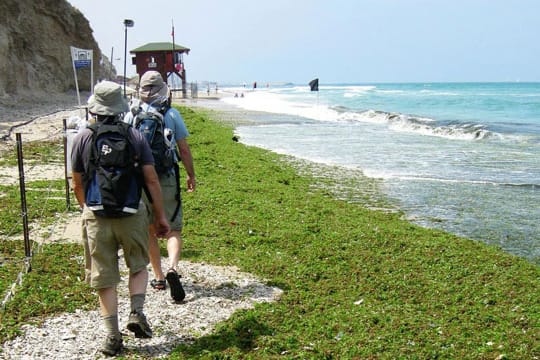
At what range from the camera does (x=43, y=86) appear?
1358 inches

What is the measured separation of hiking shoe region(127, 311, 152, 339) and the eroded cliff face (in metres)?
25.7

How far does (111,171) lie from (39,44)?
37.1m

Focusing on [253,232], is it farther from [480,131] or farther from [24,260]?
[480,131]

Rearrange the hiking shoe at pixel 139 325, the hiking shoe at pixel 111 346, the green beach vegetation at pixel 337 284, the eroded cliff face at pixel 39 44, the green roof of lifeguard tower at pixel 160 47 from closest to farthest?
the hiking shoe at pixel 111 346, the hiking shoe at pixel 139 325, the green beach vegetation at pixel 337 284, the eroded cliff face at pixel 39 44, the green roof of lifeguard tower at pixel 160 47

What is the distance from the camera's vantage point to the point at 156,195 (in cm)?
417

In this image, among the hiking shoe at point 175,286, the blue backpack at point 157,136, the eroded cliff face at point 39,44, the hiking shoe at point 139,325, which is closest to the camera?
the hiking shoe at point 139,325

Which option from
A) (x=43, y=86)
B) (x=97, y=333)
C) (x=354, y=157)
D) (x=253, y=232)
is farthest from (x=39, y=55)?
(x=97, y=333)

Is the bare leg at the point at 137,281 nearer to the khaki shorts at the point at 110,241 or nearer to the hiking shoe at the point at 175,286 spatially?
the khaki shorts at the point at 110,241

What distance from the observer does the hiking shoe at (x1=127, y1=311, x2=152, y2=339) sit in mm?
4297

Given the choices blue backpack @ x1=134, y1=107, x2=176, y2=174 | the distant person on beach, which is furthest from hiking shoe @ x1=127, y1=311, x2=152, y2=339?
blue backpack @ x1=134, y1=107, x2=176, y2=174

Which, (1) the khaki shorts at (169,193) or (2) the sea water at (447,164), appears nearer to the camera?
(1) the khaki shorts at (169,193)

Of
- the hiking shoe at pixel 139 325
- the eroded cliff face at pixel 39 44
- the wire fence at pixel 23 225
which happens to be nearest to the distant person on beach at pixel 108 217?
the hiking shoe at pixel 139 325

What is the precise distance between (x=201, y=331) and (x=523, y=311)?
10.1 feet

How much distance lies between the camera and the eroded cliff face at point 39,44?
29391mm
